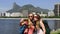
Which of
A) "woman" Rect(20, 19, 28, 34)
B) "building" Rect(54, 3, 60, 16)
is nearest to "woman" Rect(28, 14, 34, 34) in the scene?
"woman" Rect(20, 19, 28, 34)

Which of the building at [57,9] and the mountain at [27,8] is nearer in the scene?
the mountain at [27,8]

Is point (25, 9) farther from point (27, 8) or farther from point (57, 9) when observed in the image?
point (57, 9)

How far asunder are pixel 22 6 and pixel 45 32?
616 millimetres

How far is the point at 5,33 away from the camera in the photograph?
95.0 inches

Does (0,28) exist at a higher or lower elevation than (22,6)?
lower

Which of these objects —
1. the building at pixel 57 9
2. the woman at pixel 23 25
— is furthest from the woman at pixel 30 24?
the building at pixel 57 9

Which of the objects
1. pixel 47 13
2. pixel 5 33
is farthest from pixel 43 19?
pixel 5 33

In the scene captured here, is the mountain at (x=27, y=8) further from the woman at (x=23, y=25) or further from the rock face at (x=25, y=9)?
the woman at (x=23, y=25)

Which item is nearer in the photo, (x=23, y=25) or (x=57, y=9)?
(x=23, y=25)

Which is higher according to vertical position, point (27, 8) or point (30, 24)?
point (27, 8)

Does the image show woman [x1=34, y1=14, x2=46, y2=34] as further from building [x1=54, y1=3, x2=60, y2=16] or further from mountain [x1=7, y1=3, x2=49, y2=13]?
building [x1=54, y1=3, x2=60, y2=16]

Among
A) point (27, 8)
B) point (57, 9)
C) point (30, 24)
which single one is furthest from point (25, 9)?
point (57, 9)

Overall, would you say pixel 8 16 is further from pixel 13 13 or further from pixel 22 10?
pixel 22 10

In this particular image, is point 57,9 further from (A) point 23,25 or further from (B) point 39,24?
(A) point 23,25
